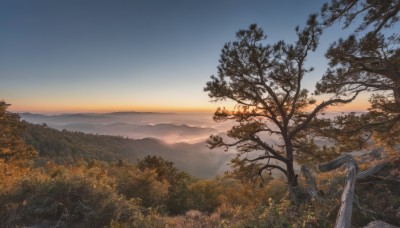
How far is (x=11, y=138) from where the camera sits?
23.6m

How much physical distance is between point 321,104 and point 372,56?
279 cm

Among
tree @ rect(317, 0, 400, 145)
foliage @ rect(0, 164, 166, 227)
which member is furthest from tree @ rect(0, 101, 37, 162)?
tree @ rect(317, 0, 400, 145)

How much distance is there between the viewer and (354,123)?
1109 cm

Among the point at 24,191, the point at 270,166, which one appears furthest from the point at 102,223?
the point at 270,166

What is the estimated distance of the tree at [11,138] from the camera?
2280cm

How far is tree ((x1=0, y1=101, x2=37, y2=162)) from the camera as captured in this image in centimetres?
2280

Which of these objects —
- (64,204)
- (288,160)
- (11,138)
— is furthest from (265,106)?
(11,138)

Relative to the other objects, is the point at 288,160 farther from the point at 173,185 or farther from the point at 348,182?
Answer: the point at 173,185

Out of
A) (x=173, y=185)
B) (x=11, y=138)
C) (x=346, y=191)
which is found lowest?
(x=173, y=185)

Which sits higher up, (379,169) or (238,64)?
(238,64)

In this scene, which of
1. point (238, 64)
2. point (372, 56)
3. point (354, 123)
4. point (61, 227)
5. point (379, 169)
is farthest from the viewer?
point (238, 64)

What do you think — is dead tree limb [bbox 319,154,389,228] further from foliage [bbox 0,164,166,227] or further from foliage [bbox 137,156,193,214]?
foliage [bbox 137,156,193,214]

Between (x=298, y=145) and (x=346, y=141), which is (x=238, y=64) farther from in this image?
(x=346, y=141)

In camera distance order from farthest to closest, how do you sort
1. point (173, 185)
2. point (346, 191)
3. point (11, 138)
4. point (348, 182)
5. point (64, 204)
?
1. point (11, 138)
2. point (173, 185)
3. point (64, 204)
4. point (348, 182)
5. point (346, 191)
